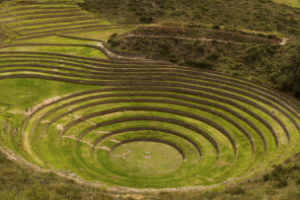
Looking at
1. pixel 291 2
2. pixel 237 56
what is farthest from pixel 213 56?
pixel 291 2

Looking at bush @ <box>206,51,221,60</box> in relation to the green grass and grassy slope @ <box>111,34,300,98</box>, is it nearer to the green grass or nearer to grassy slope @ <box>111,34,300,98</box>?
grassy slope @ <box>111,34,300,98</box>

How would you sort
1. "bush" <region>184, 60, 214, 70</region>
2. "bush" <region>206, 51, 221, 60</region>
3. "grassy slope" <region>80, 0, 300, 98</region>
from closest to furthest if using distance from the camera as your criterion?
1. "grassy slope" <region>80, 0, 300, 98</region>
2. "bush" <region>184, 60, 214, 70</region>
3. "bush" <region>206, 51, 221, 60</region>

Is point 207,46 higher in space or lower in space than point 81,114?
higher

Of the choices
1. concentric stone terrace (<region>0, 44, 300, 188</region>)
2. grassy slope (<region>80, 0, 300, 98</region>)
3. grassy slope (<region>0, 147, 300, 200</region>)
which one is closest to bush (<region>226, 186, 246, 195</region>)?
grassy slope (<region>0, 147, 300, 200</region>)

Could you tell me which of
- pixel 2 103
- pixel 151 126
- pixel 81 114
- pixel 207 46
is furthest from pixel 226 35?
pixel 2 103

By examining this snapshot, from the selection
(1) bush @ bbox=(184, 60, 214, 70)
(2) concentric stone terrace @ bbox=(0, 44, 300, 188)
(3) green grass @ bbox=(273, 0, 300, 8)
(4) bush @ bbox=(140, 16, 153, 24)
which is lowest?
(2) concentric stone terrace @ bbox=(0, 44, 300, 188)

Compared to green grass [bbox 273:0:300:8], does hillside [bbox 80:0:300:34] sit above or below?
below

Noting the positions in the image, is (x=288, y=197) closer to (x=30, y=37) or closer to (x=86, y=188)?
(x=86, y=188)

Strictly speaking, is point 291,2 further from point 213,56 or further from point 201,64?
point 201,64

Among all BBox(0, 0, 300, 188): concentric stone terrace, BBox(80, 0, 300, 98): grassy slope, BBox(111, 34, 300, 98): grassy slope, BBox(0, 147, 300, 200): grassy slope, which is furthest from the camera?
BBox(80, 0, 300, 98): grassy slope
